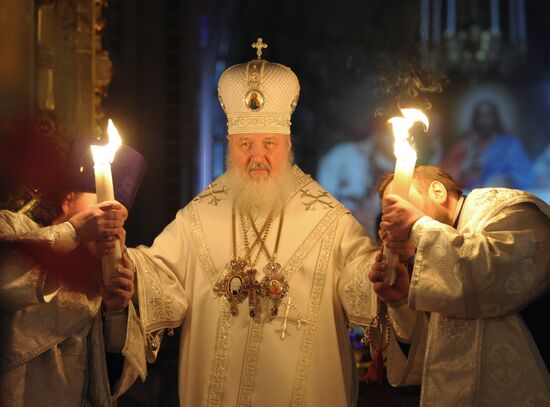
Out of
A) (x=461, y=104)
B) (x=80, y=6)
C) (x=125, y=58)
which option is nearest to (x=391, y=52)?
(x=461, y=104)

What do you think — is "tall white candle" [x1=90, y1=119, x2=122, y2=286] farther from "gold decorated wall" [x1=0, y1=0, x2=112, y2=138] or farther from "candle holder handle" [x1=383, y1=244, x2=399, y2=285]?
"candle holder handle" [x1=383, y1=244, x2=399, y2=285]

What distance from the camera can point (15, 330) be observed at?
5070 mm

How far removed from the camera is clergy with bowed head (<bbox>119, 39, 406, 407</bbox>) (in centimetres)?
565

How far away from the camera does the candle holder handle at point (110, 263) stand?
4957 millimetres

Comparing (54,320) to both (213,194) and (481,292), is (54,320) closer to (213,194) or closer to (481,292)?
(213,194)

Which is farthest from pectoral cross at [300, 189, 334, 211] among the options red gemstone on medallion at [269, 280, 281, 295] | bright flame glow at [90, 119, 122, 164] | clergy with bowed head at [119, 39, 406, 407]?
bright flame glow at [90, 119, 122, 164]

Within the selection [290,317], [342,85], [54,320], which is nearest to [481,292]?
[290,317]

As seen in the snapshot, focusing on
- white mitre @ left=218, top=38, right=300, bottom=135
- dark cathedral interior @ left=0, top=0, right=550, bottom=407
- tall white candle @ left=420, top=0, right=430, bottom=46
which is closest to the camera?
white mitre @ left=218, top=38, right=300, bottom=135

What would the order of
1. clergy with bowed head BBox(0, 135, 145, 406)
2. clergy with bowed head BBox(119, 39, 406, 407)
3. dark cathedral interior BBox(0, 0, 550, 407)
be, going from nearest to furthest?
1. clergy with bowed head BBox(0, 135, 145, 406)
2. clergy with bowed head BBox(119, 39, 406, 407)
3. dark cathedral interior BBox(0, 0, 550, 407)

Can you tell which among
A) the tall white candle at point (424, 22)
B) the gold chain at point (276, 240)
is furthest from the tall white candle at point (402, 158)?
the tall white candle at point (424, 22)

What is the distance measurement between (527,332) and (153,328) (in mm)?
2034

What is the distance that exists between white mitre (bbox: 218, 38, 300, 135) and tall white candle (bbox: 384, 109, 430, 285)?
1184 mm

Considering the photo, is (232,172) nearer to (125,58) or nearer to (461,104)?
(125,58)

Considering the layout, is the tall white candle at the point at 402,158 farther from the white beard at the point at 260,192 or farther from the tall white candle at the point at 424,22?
the tall white candle at the point at 424,22
